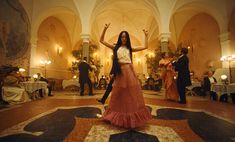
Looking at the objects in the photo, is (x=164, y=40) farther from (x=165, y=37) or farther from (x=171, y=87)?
(x=171, y=87)

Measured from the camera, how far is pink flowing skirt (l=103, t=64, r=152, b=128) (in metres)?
2.14

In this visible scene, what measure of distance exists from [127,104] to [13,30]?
7.22 meters

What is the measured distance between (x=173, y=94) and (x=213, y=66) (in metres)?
6.84

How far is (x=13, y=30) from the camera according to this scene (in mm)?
6855

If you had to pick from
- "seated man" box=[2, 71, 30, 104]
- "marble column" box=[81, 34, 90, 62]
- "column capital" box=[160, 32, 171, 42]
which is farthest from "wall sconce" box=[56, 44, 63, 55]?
"column capital" box=[160, 32, 171, 42]

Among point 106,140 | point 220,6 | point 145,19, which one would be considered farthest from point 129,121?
point 145,19

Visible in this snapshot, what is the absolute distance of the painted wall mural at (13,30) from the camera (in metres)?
6.26

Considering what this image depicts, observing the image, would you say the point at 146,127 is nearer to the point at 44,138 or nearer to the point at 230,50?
the point at 44,138

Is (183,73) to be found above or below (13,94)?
above

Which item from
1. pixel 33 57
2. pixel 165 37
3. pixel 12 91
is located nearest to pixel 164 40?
pixel 165 37

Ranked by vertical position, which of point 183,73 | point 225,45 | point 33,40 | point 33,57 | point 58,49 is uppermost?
point 58,49

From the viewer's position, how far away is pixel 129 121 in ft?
Result: 6.94

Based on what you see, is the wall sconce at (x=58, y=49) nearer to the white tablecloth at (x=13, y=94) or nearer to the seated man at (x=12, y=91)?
the seated man at (x=12, y=91)

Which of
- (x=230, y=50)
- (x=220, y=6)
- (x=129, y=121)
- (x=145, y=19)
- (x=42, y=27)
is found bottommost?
(x=129, y=121)
